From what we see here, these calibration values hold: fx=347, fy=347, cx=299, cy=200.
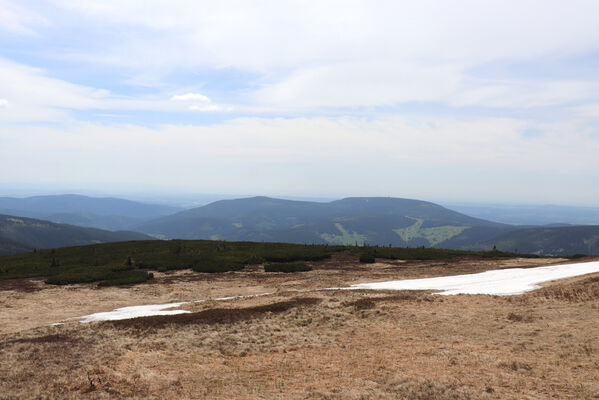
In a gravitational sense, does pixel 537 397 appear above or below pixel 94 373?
above

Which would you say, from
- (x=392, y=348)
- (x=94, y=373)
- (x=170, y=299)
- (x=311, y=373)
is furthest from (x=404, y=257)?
(x=94, y=373)

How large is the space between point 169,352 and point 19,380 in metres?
4.51

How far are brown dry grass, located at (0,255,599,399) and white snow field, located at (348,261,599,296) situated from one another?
7.34 feet

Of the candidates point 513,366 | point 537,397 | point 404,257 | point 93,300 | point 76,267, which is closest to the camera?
point 537,397

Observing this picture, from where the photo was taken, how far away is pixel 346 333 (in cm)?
1518

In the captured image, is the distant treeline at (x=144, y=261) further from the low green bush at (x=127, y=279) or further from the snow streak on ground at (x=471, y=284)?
the snow streak on ground at (x=471, y=284)

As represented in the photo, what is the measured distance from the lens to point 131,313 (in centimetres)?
2034

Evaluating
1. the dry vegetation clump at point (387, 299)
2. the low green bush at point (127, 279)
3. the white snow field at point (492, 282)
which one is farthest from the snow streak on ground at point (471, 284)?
the low green bush at point (127, 279)

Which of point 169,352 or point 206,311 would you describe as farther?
point 206,311

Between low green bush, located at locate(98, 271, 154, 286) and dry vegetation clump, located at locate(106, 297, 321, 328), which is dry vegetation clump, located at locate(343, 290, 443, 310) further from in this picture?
low green bush, located at locate(98, 271, 154, 286)

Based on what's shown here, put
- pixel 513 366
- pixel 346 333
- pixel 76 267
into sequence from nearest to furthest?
pixel 513 366 → pixel 346 333 → pixel 76 267

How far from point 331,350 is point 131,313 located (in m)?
13.2

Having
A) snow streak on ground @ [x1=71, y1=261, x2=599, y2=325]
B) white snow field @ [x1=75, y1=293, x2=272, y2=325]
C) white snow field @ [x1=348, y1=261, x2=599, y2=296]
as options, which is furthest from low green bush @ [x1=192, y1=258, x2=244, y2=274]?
white snow field @ [x1=348, y1=261, x2=599, y2=296]

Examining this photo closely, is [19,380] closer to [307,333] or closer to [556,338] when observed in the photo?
[307,333]
